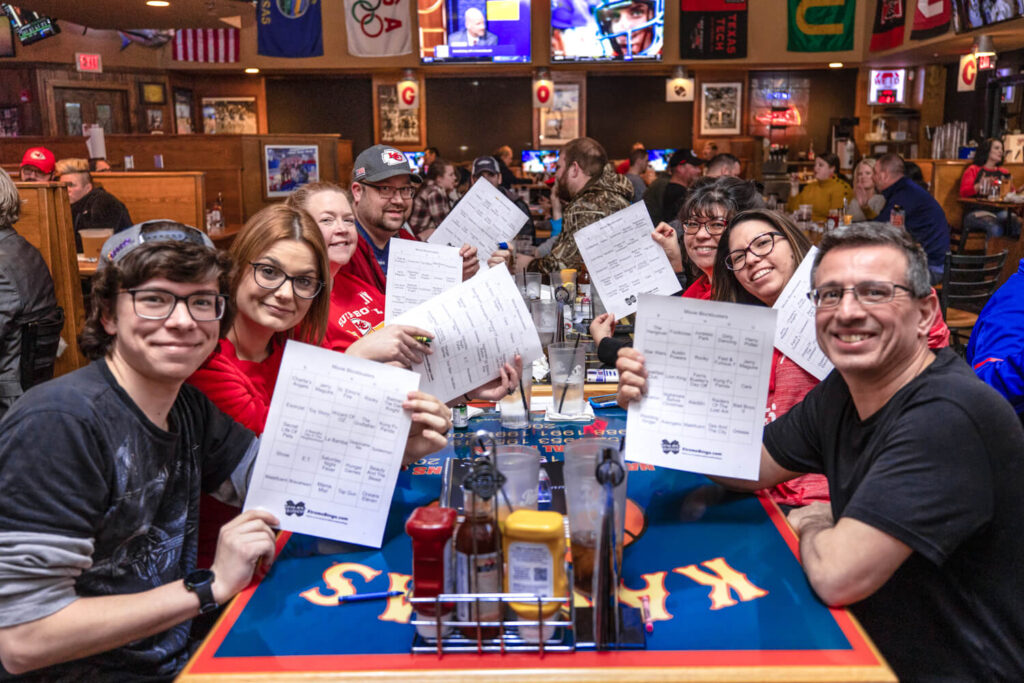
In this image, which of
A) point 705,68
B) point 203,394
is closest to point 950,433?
point 203,394

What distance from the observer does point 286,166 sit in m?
9.26

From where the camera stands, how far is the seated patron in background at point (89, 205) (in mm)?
6551

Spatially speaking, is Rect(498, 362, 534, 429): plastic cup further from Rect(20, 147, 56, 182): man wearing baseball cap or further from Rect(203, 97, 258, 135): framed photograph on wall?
Rect(203, 97, 258, 135): framed photograph on wall

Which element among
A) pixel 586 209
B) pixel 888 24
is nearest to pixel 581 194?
pixel 586 209

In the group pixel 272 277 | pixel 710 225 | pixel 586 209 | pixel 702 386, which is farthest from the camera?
pixel 586 209

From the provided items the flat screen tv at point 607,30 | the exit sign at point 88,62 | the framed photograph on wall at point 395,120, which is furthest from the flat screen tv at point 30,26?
the flat screen tv at point 607,30

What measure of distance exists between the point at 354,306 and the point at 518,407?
88cm

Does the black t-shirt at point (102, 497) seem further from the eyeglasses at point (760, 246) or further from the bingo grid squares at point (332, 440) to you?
the eyeglasses at point (760, 246)

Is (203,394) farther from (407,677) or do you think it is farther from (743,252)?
(743,252)

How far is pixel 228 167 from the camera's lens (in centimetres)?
880

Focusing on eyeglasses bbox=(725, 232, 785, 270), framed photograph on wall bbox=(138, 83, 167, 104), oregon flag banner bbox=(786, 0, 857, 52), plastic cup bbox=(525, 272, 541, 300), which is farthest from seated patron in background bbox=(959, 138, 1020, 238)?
framed photograph on wall bbox=(138, 83, 167, 104)

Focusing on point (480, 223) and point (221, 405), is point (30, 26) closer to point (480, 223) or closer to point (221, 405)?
point (480, 223)

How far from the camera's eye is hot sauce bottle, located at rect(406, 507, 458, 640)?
124cm

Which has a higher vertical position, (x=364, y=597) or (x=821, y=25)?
(x=821, y=25)
